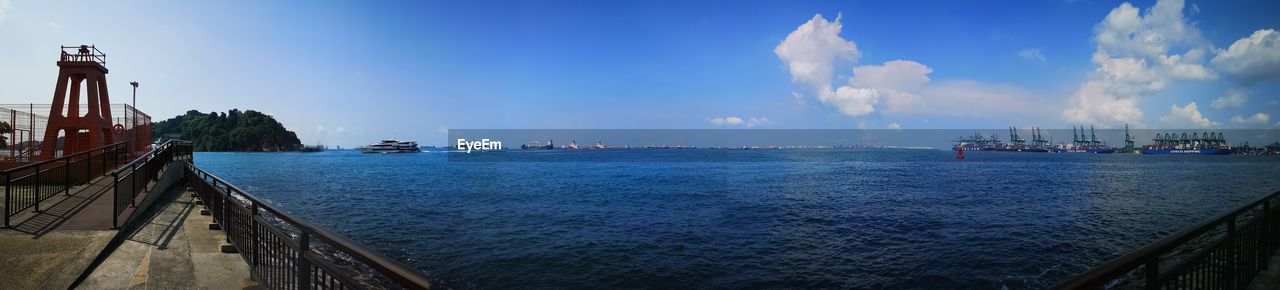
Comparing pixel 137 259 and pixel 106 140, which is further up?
pixel 106 140

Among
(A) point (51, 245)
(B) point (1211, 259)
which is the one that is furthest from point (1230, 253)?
(A) point (51, 245)

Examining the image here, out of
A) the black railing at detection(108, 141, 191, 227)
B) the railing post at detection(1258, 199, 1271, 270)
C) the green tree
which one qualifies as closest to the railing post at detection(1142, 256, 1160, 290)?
the railing post at detection(1258, 199, 1271, 270)

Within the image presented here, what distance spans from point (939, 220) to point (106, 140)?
34277mm

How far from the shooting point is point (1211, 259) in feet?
17.2

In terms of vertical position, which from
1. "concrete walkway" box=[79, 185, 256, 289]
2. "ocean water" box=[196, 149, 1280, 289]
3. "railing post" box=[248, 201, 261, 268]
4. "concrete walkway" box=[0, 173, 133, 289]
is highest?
"railing post" box=[248, 201, 261, 268]

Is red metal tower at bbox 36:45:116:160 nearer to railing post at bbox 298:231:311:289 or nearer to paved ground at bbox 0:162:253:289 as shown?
paved ground at bbox 0:162:253:289

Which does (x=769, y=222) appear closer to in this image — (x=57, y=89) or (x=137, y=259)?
(x=137, y=259)

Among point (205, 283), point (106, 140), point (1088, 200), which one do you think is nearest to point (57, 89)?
point (106, 140)

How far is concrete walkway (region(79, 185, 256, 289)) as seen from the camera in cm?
581

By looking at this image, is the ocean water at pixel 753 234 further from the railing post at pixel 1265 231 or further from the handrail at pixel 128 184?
the handrail at pixel 128 184

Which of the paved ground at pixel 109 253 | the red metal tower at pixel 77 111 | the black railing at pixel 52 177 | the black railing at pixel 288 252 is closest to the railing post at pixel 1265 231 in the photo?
the black railing at pixel 288 252

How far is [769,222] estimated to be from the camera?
20547 mm

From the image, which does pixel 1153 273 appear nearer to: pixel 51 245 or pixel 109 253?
pixel 109 253

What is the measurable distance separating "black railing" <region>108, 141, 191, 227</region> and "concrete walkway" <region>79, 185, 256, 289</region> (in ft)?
2.07
